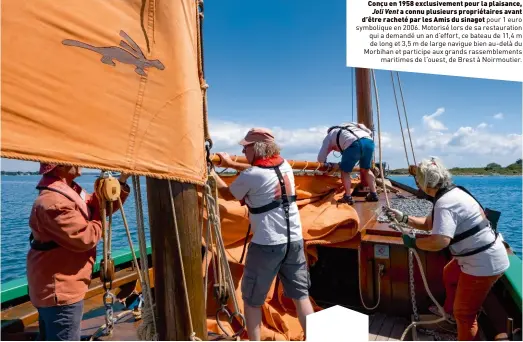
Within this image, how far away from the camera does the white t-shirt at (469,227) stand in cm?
259

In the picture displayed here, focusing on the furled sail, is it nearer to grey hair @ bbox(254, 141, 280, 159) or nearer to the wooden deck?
grey hair @ bbox(254, 141, 280, 159)

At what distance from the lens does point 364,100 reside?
8016mm

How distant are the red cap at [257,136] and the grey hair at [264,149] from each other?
0.15 feet

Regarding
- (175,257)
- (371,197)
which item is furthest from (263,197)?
(371,197)

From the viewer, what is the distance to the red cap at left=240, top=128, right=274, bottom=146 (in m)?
2.87

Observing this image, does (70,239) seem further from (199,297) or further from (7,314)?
(7,314)

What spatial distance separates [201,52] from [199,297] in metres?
1.35

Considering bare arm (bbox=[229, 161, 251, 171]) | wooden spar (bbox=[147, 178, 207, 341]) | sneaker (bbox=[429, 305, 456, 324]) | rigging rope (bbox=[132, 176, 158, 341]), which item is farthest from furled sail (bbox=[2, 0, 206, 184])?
sneaker (bbox=[429, 305, 456, 324])

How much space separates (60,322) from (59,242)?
1.64ft

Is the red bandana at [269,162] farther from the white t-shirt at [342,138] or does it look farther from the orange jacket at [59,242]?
the white t-shirt at [342,138]

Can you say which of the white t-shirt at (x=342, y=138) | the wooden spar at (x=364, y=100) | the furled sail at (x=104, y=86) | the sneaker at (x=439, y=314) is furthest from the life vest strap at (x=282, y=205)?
the wooden spar at (x=364, y=100)

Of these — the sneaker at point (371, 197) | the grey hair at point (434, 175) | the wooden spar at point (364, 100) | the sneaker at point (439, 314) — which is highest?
the wooden spar at point (364, 100)

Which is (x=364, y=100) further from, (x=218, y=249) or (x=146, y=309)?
(x=146, y=309)

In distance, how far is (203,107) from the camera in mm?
2051
